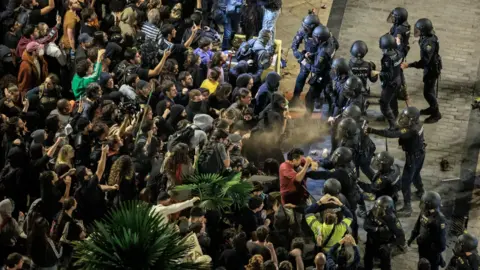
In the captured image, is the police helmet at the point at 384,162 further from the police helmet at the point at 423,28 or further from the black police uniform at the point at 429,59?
the police helmet at the point at 423,28

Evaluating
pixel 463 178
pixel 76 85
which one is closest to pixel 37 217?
pixel 76 85

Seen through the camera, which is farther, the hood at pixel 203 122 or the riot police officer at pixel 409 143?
the riot police officer at pixel 409 143

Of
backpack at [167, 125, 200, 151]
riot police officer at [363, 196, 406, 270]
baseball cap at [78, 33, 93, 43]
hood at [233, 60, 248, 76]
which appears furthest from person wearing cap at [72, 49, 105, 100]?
riot police officer at [363, 196, 406, 270]

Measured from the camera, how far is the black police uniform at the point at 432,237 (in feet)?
40.3

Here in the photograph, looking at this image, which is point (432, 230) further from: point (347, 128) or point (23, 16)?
point (23, 16)

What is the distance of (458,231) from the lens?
14188 millimetres

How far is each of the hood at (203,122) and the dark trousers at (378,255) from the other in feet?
8.72

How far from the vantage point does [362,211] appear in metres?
13.9

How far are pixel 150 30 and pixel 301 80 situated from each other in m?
2.69

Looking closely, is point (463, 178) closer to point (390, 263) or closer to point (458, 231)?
point (458, 231)

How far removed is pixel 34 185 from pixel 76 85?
2284 millimetres

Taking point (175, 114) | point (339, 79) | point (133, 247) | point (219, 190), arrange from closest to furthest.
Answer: point (133, 247)
point (219, 190)
point (175, 114)
point (339, 79)

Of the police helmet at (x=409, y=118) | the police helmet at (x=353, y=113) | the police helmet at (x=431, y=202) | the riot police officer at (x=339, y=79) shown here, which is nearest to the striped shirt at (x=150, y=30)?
the riot police officer at (x=339, y=79)

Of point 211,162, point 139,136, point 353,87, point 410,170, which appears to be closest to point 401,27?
point 353,87
